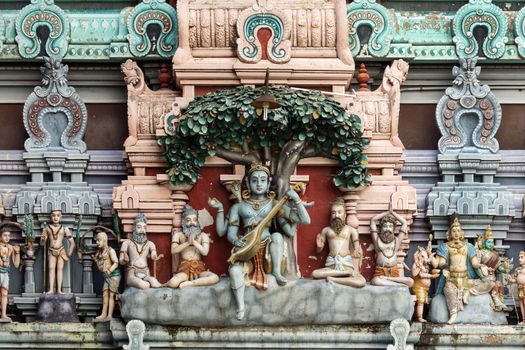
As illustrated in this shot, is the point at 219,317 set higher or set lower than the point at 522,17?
lower

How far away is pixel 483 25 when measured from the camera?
87.4 feet

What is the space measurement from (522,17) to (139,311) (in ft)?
17.3

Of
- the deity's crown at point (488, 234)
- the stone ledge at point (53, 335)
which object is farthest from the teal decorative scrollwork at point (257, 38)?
the stone ledge at point (53, 335)

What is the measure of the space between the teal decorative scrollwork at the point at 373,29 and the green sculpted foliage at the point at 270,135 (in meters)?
1.08

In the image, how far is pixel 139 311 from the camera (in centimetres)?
2514

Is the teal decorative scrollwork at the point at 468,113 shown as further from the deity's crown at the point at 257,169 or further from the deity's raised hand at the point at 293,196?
the deity's crown at the point at 257,169

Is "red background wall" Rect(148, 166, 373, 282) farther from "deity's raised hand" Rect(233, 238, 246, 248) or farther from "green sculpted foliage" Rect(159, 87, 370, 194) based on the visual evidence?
"deity's raised hand" Rect(233, 238, 246, 248)

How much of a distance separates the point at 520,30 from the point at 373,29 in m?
1.57

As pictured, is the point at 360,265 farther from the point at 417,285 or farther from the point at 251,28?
the point at 251,28

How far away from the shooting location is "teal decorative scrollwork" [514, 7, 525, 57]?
87.1ft

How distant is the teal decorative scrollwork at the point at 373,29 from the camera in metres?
26.5

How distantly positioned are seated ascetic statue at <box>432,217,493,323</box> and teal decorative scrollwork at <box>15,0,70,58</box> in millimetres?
4568

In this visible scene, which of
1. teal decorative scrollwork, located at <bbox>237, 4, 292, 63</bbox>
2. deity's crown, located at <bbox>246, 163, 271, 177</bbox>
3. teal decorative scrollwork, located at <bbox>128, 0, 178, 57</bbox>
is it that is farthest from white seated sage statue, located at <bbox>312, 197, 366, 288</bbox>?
teal decorative scrollwork, located at <bbox>128, 0, 178, 57</bbox>

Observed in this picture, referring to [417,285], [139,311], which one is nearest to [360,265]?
[417,285]
